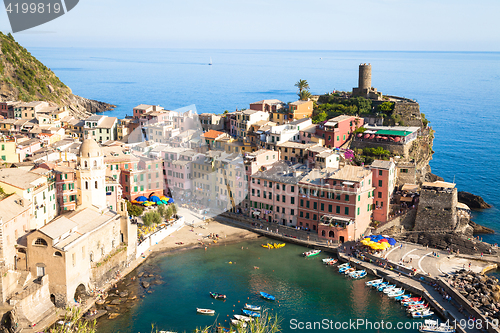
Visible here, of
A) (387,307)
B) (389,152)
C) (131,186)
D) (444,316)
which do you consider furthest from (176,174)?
(444,316)

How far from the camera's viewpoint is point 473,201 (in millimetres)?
65938

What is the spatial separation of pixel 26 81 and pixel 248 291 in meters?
92.7

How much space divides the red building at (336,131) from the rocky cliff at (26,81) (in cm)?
6467

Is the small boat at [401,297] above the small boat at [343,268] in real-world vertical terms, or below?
below

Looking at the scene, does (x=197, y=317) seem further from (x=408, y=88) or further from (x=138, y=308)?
(x=408, y=88)

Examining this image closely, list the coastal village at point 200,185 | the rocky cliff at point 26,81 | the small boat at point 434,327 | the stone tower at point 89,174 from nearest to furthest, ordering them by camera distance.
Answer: the small boat at point 434,327, the coastal village at point 200,185, the stone tower at point 89,174, the rocky cliff at point 26,81

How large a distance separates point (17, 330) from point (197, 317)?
40.4ft

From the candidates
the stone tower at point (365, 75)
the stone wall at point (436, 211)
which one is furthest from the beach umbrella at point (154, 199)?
the stone tower at point (365, 75)

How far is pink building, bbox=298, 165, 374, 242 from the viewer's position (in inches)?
2003

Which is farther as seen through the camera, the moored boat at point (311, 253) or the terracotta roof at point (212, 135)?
the terracotta roof at point (212, 135)

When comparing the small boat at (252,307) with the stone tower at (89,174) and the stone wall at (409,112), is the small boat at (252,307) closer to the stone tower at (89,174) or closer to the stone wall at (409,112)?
the stone tower at (89,174)

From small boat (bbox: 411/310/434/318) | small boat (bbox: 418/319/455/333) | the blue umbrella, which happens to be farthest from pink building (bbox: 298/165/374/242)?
the blue umbrella

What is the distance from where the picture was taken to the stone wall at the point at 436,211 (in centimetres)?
5394

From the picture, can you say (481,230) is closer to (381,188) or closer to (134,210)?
(381,188)
